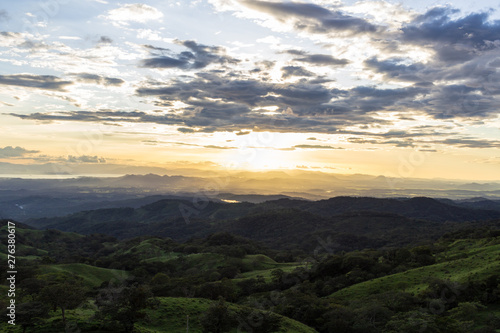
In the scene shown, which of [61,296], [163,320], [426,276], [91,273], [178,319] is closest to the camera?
[61,296]

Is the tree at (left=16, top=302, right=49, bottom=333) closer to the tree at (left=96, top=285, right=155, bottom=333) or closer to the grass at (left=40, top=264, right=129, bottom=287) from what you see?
the tree at (left=96, top=285, right=155, bottom=333)

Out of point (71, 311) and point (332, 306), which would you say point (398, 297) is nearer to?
point (332, 306)

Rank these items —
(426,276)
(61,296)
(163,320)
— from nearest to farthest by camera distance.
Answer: (61,296) < (163,320) < (426,276)

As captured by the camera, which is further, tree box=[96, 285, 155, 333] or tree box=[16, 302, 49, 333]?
tree box=[96, 285, 155, 333]

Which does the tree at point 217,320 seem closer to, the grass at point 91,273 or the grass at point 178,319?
the grass at point 178,319

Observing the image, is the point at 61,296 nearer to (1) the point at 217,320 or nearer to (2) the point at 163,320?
(2) the point at 163,320

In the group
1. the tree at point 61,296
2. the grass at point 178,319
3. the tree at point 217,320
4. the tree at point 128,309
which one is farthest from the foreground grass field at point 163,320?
the tree at point 217,320

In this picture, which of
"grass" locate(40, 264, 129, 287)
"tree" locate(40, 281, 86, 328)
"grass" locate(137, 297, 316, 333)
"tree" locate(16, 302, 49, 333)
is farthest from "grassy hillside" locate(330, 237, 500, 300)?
"grass" locate(40, 264, 129, 287)

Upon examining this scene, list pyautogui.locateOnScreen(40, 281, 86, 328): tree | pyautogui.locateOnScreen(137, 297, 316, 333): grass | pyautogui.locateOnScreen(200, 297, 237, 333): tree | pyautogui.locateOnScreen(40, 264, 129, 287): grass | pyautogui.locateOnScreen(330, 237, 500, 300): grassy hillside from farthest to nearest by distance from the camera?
1. pyautogui.locateOnScreen(40, 264, 129, 287): grass
2. pyautogui.locateOnScreen(330, 237, 500, 300): grassy hillside
3. pyautogui.locateOnScreen(137, 297, 316, 333): grass
4. pyautogui.locateOnScreen(200, 297, 237, 333): tree
5. pyautogui.locateOnScreen(40, 281, 86, 328): tree

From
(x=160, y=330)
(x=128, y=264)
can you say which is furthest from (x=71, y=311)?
(x=128, y=264)

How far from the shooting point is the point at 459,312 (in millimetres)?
47594

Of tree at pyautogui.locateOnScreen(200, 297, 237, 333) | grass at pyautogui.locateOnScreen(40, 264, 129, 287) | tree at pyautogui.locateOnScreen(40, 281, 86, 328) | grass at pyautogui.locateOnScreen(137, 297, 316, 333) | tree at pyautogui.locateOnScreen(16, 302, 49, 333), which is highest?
tree at pyautogui.locateOnScreen(40, 281, 86, 328)

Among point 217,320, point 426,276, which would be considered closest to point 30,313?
point 217,320

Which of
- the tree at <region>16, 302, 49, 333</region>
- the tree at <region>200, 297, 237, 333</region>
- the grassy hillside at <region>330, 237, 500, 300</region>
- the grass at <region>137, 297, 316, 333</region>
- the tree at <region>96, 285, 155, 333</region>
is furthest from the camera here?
the grassy hillside at <region>330, 237, 500, 300</region>
